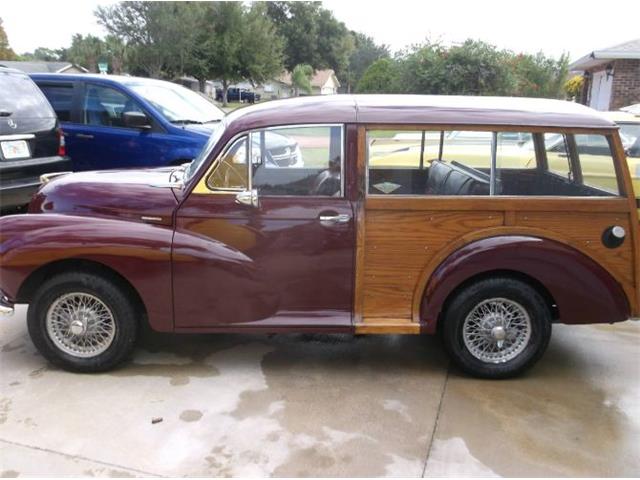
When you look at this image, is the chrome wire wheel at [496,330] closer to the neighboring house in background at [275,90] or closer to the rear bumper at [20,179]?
the rear bumper at [20,179]

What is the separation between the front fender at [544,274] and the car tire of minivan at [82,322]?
1975 millimetres

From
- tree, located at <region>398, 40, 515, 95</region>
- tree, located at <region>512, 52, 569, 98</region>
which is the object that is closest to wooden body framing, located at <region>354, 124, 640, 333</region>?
tree, located at <region>398, 40, 515, 95</region>

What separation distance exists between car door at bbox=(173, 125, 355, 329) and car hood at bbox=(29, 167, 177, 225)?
0.57 feet

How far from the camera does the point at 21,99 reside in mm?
6566

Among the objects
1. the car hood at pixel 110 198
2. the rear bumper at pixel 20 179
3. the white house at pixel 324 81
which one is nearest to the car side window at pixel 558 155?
the car hood at pixel 110 198

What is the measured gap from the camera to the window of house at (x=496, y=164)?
12.4 ft

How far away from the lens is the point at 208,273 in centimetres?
373

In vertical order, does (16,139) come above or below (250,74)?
below

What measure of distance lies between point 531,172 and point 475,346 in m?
1.26

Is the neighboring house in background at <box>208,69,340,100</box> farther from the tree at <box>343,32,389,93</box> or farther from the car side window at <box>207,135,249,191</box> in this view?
the car side window at <box>207,135,249,191</box>

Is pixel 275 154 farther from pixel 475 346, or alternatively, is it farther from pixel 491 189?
pixel 475 346

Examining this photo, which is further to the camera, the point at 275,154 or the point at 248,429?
the point at 275,154

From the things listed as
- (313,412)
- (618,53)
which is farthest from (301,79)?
(313,412)

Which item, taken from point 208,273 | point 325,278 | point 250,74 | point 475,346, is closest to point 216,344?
point 208,273
